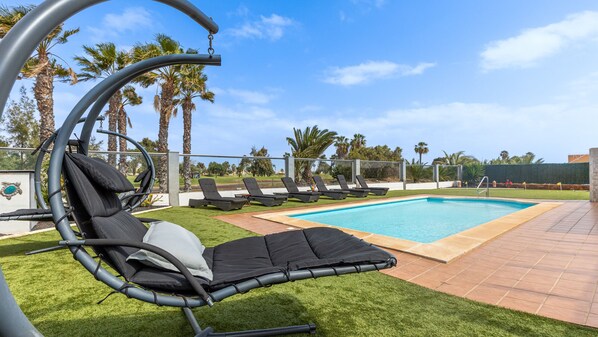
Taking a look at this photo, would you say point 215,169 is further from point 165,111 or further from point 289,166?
point 165,111

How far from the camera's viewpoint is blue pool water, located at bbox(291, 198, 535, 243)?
7501 millimetres

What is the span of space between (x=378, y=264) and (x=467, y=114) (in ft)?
96.6

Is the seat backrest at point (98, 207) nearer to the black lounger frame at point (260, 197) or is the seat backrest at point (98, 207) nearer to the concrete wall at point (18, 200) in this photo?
the concrete wall at point (18, 200)

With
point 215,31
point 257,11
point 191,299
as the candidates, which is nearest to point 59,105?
point 257,11

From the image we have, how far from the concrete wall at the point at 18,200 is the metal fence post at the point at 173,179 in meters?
4.13

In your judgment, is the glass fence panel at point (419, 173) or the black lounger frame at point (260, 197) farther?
the glass fence panel at point (419, 173)

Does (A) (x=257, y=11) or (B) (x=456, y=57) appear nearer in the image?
(A) (x=257, y=11)

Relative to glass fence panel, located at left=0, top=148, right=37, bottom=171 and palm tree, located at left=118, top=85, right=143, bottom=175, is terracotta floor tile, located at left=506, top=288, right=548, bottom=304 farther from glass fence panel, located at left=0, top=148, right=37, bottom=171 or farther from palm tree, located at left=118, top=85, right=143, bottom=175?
palm tree, located at left=118, top=85, right=143, bottom=175

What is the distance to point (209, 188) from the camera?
1034cm

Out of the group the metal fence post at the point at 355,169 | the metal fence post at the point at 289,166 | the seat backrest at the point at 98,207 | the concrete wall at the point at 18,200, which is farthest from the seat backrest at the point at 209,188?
the metal fence post at the point at 355,169

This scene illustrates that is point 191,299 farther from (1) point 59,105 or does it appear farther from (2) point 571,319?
(1) point 59,105

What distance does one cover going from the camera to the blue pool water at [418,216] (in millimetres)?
7501

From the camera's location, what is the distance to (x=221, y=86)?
1778 cm

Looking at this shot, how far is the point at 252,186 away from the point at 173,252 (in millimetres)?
9950
